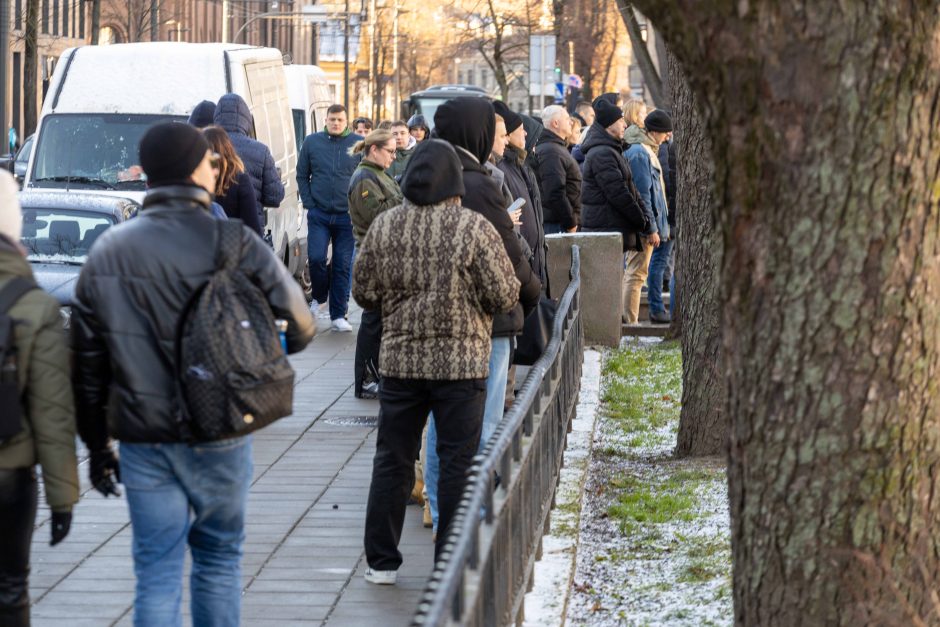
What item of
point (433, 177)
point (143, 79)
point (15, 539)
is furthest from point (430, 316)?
point (143, 79)

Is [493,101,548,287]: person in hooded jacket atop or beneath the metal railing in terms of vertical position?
atop

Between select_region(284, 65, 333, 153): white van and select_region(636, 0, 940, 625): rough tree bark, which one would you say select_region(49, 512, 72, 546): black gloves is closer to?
select_region(636, 0, 940, 625): rough tree bark

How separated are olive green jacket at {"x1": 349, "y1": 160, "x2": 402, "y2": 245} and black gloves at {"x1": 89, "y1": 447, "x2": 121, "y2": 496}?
569 centimetres

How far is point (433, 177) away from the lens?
5.59m

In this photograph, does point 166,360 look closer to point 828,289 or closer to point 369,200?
point 828,289

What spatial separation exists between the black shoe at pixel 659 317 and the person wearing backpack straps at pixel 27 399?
36.3ft

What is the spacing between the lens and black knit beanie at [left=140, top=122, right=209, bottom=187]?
4.37m

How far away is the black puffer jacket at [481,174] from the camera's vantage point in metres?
6.19

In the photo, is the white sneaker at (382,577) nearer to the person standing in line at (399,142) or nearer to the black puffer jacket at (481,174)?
the black puffer jacket at (481,174)

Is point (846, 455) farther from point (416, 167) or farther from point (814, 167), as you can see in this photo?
point (416, 167)

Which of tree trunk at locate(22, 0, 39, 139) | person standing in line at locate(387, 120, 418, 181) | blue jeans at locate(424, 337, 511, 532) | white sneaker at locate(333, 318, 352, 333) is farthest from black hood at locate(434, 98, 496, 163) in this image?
tree trunk at locate(22, 0, 39, 139)

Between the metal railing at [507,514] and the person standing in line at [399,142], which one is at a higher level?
the person standing in line at [399,142]

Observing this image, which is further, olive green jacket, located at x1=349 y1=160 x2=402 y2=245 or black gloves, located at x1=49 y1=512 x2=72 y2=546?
olive green jacket, located at x1=349 y1=160 x2=402 y2=245

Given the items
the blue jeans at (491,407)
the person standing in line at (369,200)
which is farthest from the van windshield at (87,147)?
the blue jeans at (491,407)
